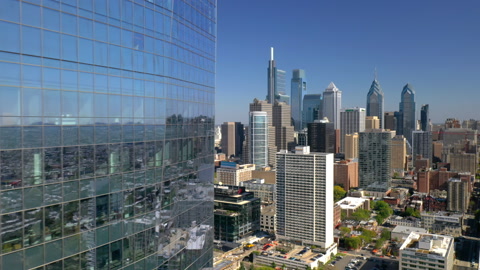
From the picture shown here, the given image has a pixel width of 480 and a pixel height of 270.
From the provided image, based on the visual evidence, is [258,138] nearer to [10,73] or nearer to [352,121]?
[352,121]

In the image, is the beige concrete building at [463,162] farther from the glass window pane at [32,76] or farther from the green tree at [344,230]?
the glass window pane at [32,76]

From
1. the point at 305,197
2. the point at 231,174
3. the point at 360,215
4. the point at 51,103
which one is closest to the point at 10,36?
the point at 51,103

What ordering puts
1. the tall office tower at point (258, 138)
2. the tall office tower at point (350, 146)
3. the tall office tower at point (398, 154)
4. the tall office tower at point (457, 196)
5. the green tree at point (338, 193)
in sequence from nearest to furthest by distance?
the tall office tower at point (457, 196), the green tree at point (338, 193), the tall office tower at point (258, 138), the tall office tower at point (350, 146), the tall office tower at point (398, 154)

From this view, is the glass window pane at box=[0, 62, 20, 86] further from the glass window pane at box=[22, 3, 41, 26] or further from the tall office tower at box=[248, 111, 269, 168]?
the tall office tower at box=[248, 111, 269, 168]

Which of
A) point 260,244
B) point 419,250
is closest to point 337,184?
point 260,244

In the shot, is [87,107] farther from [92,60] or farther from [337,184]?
[337,184]

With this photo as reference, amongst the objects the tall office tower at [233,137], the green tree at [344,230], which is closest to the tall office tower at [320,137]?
the tall office tower at [233,137]
